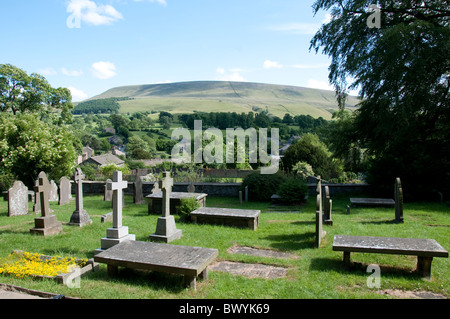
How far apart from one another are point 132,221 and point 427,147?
13505 millimetres

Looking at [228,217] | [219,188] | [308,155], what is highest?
[308,155]

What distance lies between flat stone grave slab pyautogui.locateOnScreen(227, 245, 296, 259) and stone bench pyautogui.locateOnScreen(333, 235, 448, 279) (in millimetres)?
1310

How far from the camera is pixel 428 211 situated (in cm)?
1217

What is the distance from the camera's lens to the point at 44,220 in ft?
31.0

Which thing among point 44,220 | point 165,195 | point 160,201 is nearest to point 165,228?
point 165,195

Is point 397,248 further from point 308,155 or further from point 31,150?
point 308,155

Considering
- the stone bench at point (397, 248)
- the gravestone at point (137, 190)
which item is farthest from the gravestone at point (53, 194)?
the stone bench at point (397, 248)

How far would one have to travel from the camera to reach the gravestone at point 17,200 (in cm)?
1278

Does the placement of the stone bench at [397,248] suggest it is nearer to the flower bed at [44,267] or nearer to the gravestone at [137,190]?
the flower bed at [44,267]

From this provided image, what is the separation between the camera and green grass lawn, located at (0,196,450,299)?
538cm

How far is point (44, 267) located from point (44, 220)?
145 inches

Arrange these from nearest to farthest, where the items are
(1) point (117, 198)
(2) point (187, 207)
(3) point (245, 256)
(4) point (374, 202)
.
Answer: (3) point (245, 256) < (1) point (117, 198) < (2) point (187, 207) < (4) point (374, 202)

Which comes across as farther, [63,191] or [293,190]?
[63,191]
